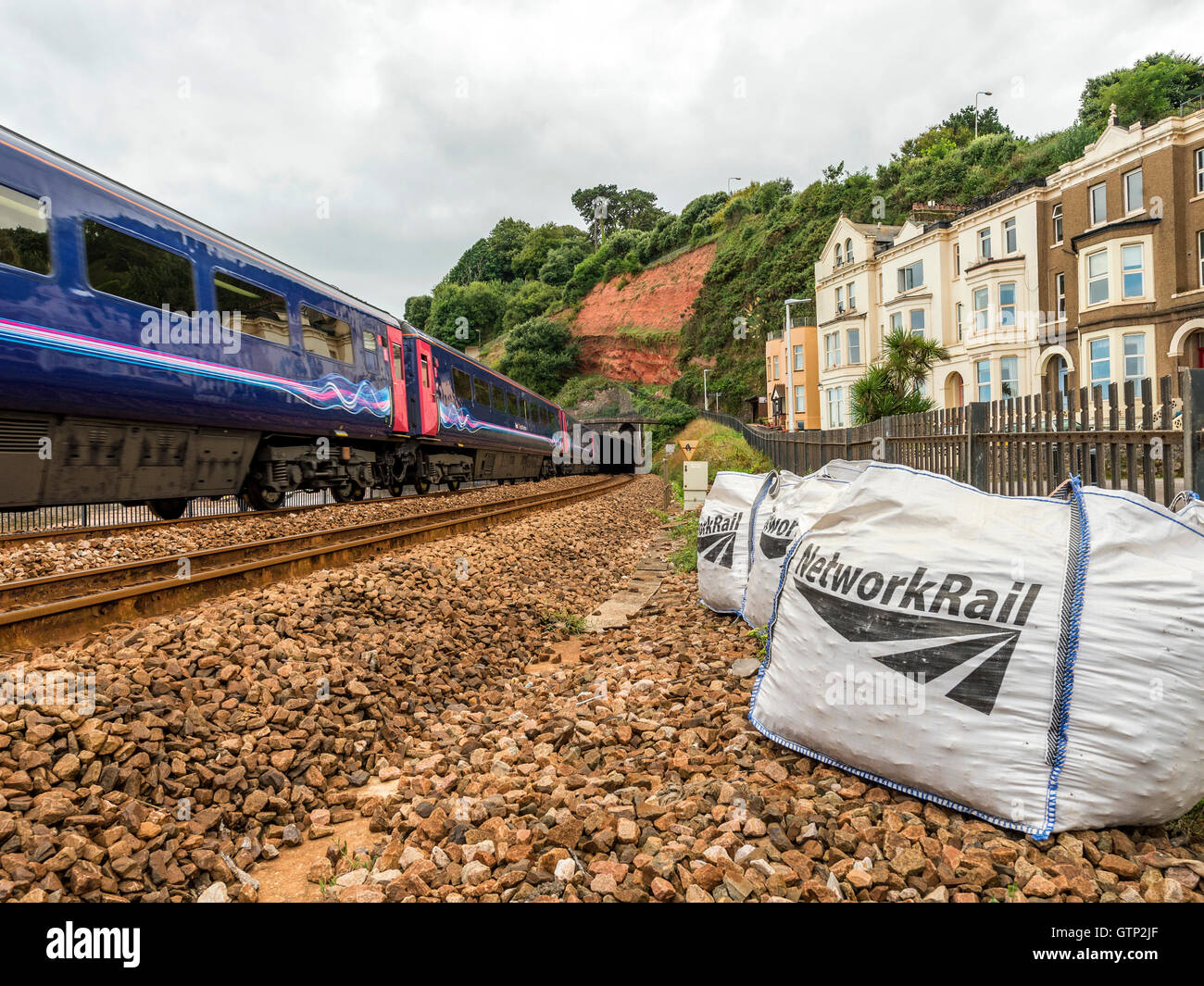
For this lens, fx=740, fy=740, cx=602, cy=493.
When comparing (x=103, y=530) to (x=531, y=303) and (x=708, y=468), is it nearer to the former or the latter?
(x=708, y=468)

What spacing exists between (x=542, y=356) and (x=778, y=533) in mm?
69132

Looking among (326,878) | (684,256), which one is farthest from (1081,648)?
(684,256)

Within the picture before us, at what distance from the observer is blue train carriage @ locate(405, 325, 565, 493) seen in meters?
15.9

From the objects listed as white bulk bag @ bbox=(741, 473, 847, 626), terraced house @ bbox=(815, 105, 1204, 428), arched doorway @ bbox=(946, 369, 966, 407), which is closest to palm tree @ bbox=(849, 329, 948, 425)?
terraced house @ bbox=(815, 105, 1204, 428)

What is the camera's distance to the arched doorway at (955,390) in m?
29.8

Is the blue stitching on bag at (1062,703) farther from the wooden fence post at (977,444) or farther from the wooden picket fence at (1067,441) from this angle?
the wooden fence post at (977,444)

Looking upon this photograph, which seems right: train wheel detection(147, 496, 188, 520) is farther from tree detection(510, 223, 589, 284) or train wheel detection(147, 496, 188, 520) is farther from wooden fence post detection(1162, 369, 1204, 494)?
tree detection(510, 223, 589, 284)

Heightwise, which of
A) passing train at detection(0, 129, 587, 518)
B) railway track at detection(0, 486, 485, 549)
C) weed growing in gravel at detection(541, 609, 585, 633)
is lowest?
weed growing in gravel at detection(541, 609, 585, 633)

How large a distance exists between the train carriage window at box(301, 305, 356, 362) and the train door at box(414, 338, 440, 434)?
9.72 feet

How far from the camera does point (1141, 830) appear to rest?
238 cm

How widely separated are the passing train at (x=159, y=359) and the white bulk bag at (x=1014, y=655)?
7.01 m

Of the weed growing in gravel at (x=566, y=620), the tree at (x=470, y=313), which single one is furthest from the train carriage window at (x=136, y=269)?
the tree at (x=470, y=313)
